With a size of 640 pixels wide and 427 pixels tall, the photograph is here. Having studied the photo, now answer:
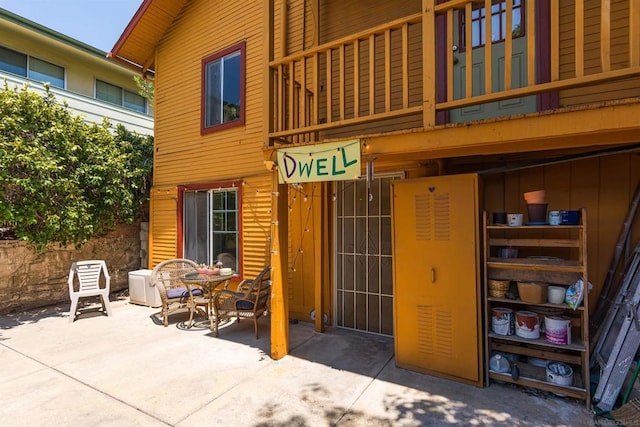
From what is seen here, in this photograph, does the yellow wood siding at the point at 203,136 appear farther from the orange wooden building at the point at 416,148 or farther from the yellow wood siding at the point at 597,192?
the yellow wood siding at the point at 597,192

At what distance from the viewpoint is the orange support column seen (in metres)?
3.67

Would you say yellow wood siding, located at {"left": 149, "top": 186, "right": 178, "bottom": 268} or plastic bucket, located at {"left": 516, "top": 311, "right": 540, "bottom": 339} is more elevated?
yellow wood siding, located at {"left": 149, "top": 186, "right": 178, "bottom": 268}

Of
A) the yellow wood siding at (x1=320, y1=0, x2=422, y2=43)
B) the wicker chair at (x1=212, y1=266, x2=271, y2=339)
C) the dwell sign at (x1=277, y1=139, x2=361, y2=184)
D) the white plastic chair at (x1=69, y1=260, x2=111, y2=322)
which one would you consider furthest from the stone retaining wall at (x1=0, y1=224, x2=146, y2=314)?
the yellow wood siding at (x1=320, y1=0, x2=422, y2=43)

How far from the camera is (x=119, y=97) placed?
1140cm

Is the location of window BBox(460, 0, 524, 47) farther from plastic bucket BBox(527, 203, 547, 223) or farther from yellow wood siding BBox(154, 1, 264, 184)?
yellow wood siding BBox(154, 1, 264, 184)

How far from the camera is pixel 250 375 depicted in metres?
3.33

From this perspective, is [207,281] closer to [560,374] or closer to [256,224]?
[256,224]

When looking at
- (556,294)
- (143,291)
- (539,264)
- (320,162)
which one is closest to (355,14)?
(320,162)

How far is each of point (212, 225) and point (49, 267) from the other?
3254 millimetres

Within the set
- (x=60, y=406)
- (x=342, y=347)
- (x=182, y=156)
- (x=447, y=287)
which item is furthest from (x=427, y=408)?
(x=182, y=156)

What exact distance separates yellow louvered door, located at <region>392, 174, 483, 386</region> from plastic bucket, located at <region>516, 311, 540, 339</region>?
1.17 feet

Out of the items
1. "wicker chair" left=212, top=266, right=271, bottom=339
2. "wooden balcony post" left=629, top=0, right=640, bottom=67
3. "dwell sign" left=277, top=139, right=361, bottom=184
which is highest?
"wooden balcony post" left=629, top=0, right=640, bottom=67

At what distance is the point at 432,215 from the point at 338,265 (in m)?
1.92

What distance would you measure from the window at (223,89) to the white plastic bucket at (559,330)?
5.26 m
